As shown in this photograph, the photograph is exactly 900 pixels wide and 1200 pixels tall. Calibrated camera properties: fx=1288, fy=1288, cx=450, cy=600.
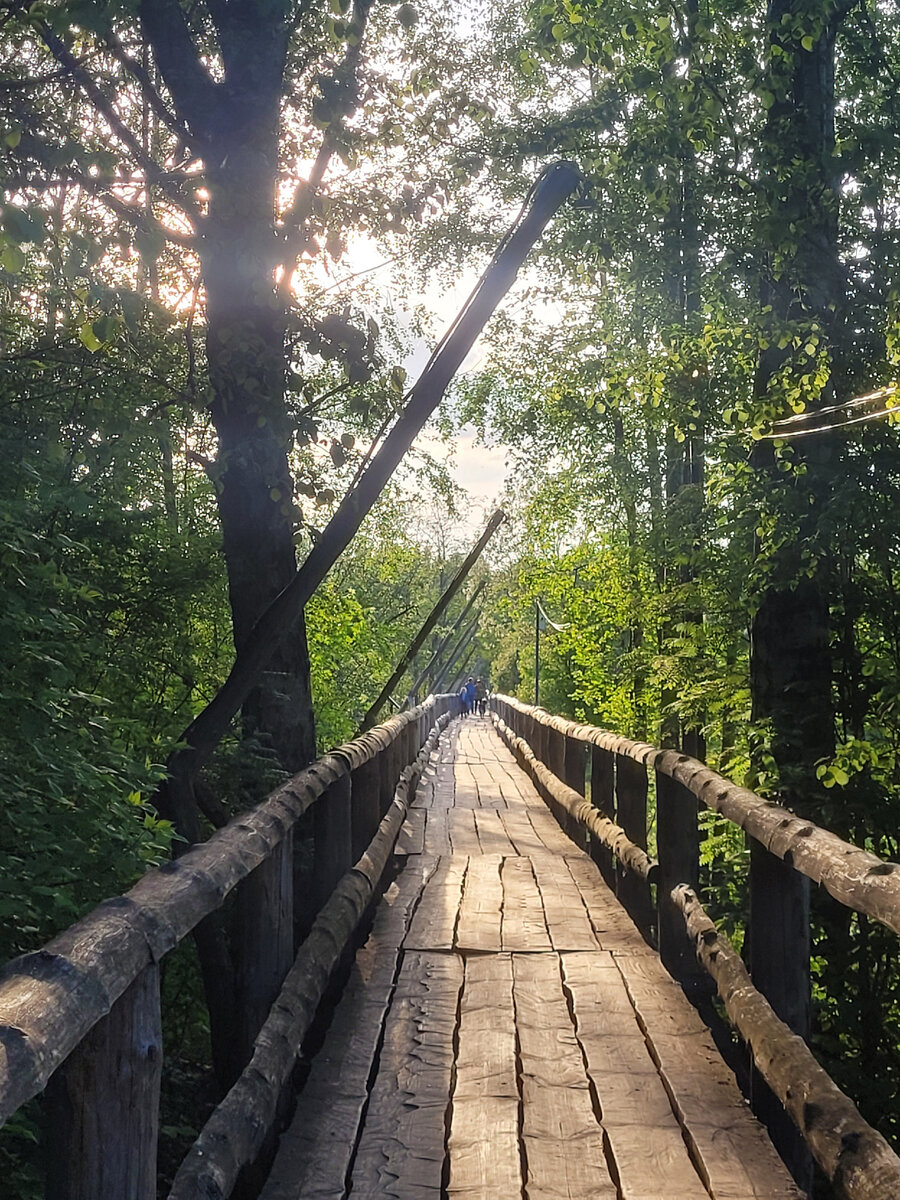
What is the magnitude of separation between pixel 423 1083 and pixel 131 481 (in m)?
3.56

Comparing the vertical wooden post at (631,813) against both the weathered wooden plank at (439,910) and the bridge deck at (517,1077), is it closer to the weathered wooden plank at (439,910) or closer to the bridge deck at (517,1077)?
the bridge deck at (517,1077)

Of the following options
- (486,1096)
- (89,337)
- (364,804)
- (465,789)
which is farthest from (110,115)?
(465,789)

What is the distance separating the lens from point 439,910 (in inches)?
306

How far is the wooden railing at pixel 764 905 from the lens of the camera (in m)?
2.94

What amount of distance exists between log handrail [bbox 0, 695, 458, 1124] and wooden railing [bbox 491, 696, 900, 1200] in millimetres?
1484

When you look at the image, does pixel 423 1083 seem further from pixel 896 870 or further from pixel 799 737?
pixel 799 737

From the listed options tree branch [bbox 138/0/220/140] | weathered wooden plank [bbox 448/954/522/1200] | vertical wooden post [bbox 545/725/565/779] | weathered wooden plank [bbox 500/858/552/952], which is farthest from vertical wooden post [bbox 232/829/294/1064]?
vertical wooden post [bbox 545/725/565/779]

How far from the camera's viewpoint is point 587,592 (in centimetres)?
2648

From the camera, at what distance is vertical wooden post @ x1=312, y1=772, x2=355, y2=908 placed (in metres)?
5.91

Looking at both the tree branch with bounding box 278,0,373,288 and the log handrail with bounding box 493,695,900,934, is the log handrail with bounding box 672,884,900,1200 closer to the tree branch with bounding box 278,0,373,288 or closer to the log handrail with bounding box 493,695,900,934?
the log handrail with bounding box 493,695,900,934

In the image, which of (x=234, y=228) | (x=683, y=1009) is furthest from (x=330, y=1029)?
(x=234, y=228)

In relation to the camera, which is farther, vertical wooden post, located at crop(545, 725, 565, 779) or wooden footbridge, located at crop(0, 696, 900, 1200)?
vertical wooden post, located at crop(545, 725, 565, 779)

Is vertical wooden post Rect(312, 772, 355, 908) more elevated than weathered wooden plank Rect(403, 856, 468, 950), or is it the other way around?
vertical wooden post Rect(312, 772, 355, 908)

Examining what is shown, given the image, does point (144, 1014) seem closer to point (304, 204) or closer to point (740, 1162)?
point (740, 1162)
